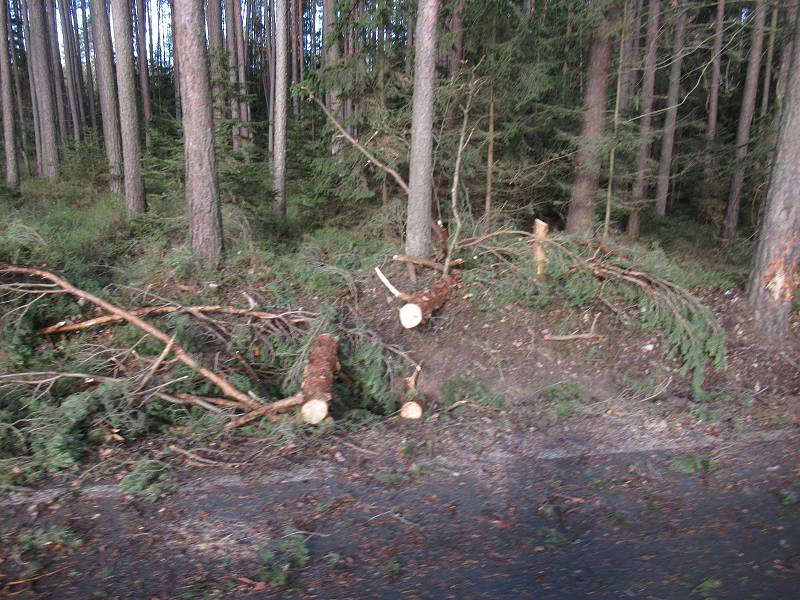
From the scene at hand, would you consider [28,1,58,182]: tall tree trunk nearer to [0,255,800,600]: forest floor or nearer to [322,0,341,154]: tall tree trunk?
[322,0,341,154]: tall tree trunk

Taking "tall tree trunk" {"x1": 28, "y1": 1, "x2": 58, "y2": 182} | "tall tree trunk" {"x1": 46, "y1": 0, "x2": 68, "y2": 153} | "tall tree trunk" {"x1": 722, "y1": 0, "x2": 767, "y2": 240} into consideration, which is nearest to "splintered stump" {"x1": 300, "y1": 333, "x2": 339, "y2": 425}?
"tall tree trunk" {"x1": 722, "y1": 0, "x2": 767, "y2": 240}

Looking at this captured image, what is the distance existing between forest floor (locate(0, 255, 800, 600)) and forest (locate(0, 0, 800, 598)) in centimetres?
3

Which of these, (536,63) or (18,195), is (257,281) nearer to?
(536,63)

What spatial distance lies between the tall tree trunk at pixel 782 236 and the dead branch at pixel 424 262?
14.9ft

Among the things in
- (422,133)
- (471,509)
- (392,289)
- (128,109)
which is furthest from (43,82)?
(471,509)

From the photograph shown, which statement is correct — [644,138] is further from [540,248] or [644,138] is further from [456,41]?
[540,248]

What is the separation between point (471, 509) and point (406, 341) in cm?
350

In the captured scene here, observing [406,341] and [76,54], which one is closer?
[406,341]

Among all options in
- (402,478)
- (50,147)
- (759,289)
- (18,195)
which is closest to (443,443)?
(402,478)

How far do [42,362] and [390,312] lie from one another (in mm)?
4682

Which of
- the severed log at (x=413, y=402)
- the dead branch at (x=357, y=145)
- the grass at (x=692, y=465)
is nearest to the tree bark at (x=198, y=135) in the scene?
the dead branch at (x=357, y=145)

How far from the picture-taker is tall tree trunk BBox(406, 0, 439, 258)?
8930 millimetres

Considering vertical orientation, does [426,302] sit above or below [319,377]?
above

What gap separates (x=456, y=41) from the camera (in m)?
11.4
